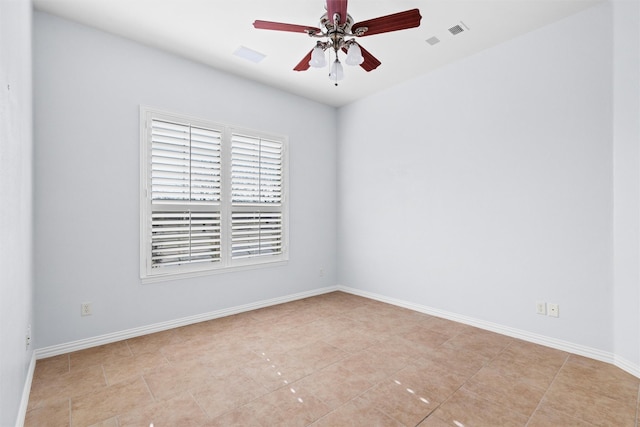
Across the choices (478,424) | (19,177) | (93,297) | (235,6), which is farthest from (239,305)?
(235,6)

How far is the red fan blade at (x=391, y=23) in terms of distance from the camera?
207 cm

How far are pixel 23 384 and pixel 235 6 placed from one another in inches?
125

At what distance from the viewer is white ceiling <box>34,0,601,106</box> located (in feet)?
8.78

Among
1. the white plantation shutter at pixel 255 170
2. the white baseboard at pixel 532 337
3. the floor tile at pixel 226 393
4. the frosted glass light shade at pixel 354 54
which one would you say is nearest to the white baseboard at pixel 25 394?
the floor tile at pixel 226 393

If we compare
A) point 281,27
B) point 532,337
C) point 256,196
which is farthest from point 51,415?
point 532,337

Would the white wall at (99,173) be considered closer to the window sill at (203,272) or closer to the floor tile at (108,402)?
the window sill at (203,272)

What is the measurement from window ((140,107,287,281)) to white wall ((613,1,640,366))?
3499 millimetres

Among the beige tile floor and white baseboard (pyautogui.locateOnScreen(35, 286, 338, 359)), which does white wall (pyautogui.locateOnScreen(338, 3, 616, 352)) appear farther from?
white baseboard (pyautogui.locateOnScreen(35, 286, 338, 359))

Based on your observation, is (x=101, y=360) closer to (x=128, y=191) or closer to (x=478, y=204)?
(x=128, y=191)

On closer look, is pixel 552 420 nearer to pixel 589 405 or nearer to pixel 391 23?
pixel 589 405

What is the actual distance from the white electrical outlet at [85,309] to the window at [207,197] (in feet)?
1.69

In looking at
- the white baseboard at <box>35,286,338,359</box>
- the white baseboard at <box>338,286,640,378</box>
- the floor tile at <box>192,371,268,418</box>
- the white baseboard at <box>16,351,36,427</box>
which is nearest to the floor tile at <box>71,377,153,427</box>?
the white baseboard at <box>16,351,36,427</box>

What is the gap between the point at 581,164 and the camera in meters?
2.81

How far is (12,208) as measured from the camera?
1.62m
